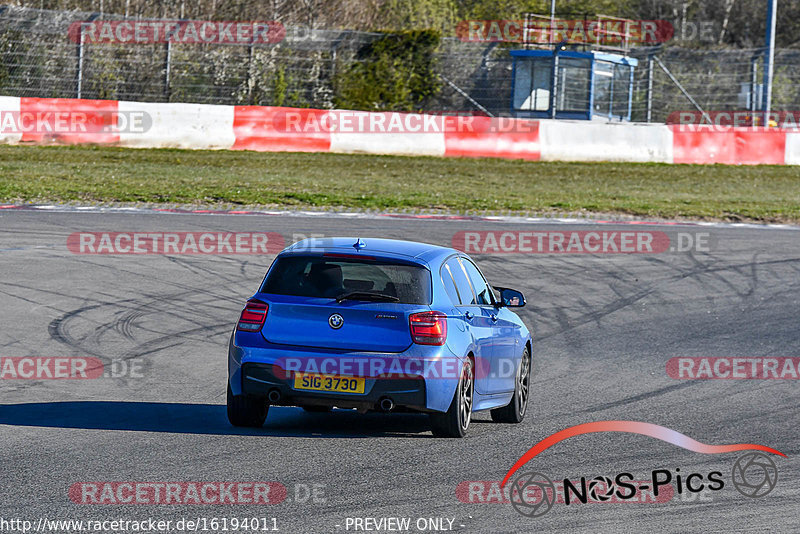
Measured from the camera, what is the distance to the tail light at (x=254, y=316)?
25.9 ft

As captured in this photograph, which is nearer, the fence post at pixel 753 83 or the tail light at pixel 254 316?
the tail light at pixel 254 316

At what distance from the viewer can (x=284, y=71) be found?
33.8 m

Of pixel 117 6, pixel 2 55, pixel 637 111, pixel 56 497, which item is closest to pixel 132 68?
pixel 2 55

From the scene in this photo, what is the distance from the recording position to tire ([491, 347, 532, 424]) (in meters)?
9.04

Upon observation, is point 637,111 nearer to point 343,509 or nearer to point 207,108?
point 207,108

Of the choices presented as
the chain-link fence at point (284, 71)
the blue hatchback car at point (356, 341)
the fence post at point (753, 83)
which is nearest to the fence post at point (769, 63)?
the fence post at point (753, 83)

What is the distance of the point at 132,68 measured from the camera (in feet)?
105

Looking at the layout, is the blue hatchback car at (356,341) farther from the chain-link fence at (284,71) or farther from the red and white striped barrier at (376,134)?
the chain-link fence at (284,71)

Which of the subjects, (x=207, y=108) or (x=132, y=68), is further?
(x=132, y=68)

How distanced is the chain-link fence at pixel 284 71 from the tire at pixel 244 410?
24.0m

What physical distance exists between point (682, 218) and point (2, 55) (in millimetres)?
19210

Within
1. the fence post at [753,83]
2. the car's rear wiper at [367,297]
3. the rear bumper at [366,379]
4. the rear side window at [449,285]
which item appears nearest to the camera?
the rear bumper at [366,379]

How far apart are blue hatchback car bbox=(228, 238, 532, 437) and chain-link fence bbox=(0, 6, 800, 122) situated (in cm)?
2401

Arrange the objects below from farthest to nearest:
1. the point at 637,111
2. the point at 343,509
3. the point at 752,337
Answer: the point at 637,111 < the point at 752,337 < the point at 343,509
